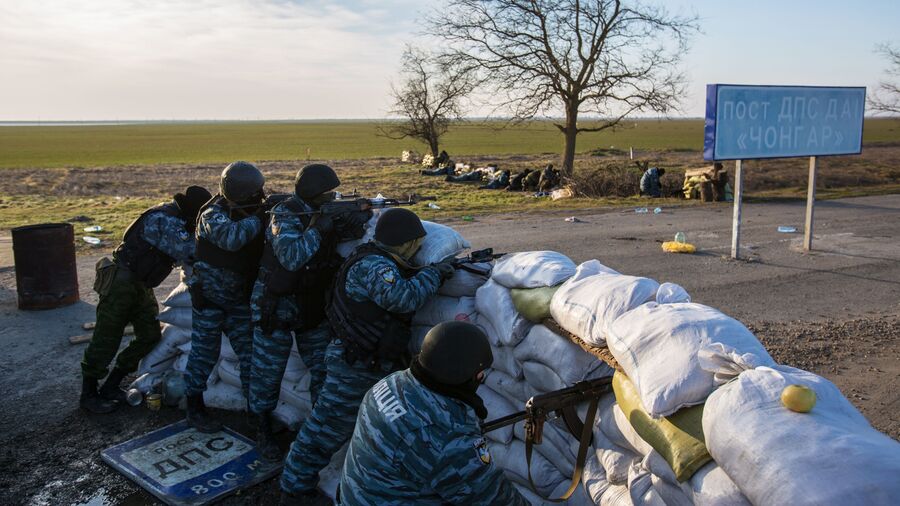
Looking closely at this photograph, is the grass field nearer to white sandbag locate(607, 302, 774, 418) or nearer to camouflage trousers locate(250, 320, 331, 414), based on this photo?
camouflage trousers locate(250, 320, 331, 414)

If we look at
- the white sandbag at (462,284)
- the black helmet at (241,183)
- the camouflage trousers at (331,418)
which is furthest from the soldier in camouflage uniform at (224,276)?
the white sandbag at (462,284)

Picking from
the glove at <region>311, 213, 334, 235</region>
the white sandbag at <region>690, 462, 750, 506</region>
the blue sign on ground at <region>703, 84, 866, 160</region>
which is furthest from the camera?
the blue sign on ground at <region>703, 84, 866, 160</region>

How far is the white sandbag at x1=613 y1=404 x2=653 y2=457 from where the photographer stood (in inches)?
107

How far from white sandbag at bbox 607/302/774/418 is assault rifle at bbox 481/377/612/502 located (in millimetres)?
275

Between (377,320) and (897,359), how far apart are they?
4670mm


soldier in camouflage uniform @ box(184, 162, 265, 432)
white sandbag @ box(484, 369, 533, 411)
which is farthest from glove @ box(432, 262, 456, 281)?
soldier in camouflage uniform @ box(184, 162, 265, 432)

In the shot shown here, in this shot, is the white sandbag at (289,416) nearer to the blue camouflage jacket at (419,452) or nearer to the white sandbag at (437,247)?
the white sandbag at (437,247)

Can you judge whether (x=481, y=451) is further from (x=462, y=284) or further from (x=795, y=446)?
(x=462, y=284)

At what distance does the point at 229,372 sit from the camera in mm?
4957

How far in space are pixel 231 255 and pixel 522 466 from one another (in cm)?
222

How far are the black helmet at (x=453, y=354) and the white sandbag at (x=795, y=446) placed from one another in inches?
31.0

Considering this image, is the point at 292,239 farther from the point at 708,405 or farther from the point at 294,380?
the point at 708,405

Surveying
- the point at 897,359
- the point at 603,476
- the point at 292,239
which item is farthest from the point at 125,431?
the point at 897,359

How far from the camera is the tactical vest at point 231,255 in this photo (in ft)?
14.5
